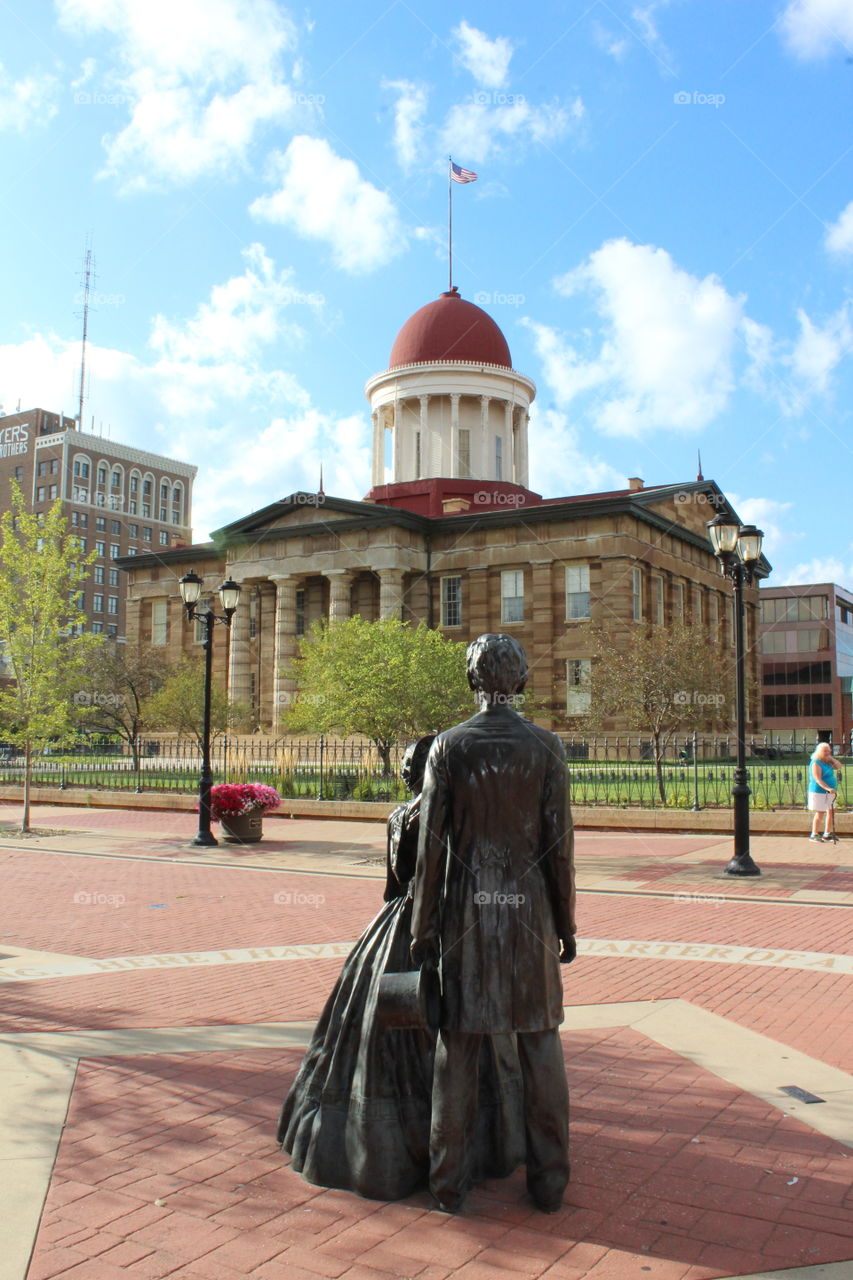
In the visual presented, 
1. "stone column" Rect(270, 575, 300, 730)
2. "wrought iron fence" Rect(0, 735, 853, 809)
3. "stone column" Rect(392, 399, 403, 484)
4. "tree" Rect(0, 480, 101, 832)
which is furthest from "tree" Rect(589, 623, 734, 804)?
"stone column" Rect(392, 399, 403, 484)

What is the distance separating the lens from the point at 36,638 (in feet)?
74.2

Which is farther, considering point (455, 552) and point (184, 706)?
point (455, 552)

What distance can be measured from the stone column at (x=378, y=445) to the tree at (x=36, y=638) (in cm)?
4127

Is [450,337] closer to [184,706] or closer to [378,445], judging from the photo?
[378,445]

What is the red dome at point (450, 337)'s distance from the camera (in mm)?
61688

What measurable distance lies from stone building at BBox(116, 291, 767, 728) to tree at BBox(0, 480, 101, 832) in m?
21.0

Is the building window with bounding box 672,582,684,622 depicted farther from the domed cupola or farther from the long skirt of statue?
the long skirt of statue

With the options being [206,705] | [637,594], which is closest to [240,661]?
[637,594]

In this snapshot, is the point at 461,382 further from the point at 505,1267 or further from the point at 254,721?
the point at 505,1267

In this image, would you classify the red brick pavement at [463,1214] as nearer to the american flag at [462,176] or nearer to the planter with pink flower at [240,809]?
the planter with pink flower at [240,809]

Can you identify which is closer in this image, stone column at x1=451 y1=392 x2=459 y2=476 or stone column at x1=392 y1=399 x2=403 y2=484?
stone column at x1=451 y1=392 x2=459 y2=476

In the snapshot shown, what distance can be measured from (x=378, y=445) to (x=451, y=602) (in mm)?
15593

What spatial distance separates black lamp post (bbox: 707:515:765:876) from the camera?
14.8 m

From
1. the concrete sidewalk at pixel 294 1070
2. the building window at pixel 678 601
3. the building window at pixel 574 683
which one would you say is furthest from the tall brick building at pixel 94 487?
the concrete sidewalk at pixel 294 1070
